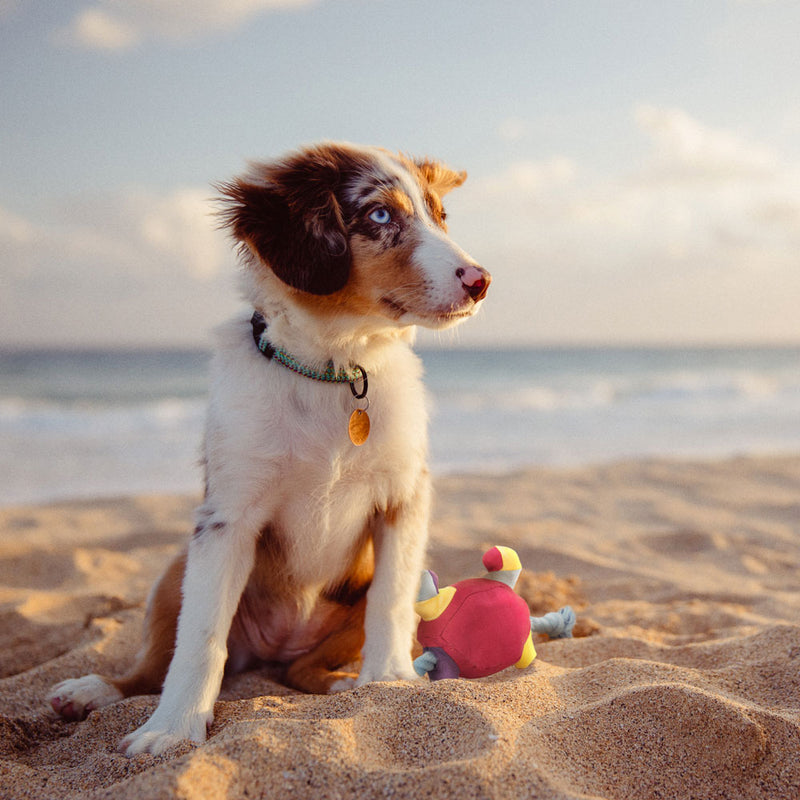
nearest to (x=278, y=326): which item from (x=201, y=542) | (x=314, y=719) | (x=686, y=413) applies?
(x=201, y=542)

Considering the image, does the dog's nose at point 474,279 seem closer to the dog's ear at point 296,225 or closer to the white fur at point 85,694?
the dog's ear at point 296,225

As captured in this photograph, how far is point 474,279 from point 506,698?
4.36ft

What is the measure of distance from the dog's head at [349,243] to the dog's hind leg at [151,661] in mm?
1211

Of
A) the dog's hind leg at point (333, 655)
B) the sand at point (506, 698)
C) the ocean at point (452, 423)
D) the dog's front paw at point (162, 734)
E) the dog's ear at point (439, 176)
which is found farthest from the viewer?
the ocean at point (452, 423)

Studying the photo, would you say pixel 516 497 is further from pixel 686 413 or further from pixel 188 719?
pixel 686 413

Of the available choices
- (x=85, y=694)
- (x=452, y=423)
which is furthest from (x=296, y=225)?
(x=452, y=423)

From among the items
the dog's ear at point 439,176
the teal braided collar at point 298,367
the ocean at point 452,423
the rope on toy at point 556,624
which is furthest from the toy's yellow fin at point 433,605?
the ocean at point 452,423

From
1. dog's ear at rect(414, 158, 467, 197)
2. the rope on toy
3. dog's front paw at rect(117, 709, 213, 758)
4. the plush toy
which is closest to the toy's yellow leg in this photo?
the plush toy

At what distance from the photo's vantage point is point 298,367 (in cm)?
261

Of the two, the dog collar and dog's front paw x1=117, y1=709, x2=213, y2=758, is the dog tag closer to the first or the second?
the dog collar

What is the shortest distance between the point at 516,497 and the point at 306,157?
4844 mm

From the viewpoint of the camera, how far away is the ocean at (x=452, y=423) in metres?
9.20

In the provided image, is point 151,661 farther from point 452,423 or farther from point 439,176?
point 452,423

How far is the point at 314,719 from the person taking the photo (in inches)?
82.7
